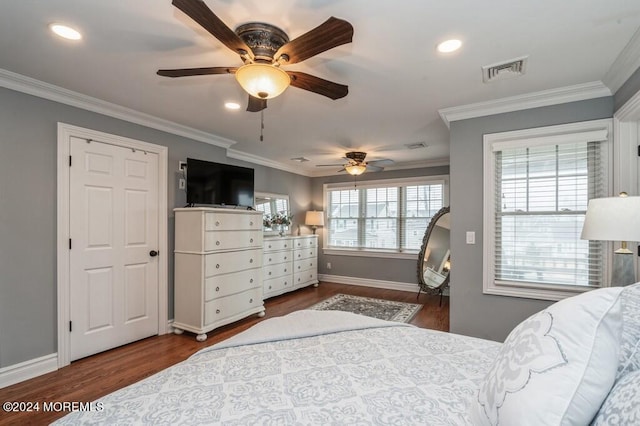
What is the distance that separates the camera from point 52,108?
2.64 m

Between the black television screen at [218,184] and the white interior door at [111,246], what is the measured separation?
15.5 inches

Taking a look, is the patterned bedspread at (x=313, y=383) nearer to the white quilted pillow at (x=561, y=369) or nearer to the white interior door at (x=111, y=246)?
the white quilted pillow at (x=561, y=369)

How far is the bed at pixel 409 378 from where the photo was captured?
2.27 feet

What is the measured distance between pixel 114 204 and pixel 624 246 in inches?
169

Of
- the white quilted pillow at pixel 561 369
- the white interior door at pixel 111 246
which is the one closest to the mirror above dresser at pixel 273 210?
the white interior door at pixel 111 246

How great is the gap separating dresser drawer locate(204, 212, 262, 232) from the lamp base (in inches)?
138

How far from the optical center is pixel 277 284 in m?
5.13

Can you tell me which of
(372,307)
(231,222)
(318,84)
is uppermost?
(318,84)

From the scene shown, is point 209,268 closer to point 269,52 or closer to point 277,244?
point 277,244

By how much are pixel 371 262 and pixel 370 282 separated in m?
0.40

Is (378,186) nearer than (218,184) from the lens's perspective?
No

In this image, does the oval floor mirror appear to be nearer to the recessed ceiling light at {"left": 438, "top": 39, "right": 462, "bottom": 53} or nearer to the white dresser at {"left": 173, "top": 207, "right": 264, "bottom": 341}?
the white dresser at {"left": 173, "top": 207, "right": 264, "bottom": 341}

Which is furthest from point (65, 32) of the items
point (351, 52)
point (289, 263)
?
point (289, 263)

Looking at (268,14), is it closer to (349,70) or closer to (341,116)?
(349,70)
